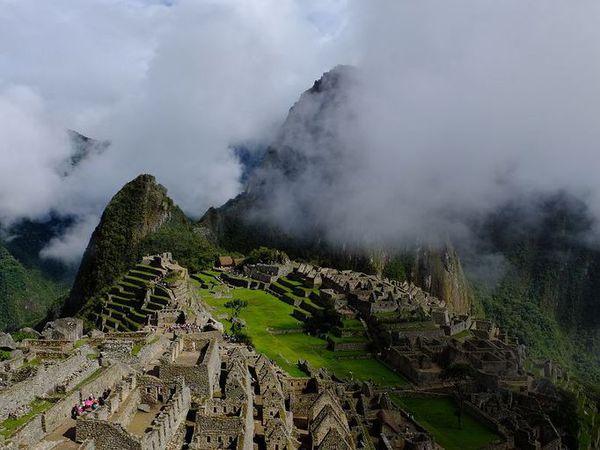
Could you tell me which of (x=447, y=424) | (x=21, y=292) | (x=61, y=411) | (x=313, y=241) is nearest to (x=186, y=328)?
(x=61, y=411)

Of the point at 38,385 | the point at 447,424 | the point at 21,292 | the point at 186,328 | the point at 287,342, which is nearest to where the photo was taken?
the point at 38,385

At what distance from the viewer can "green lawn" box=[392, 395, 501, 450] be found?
38.5m

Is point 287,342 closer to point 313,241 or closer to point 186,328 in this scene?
point 186,328

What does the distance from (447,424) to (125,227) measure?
285 ft

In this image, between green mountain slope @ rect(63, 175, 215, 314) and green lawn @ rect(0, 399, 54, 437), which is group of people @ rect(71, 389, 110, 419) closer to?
green lawn @ rect(0, 399, 54, 437)

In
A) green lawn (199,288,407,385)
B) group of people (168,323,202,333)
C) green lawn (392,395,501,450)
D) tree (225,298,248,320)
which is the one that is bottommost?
green lawn (392,395,501,450)

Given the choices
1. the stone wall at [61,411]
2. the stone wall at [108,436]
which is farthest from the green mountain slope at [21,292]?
the stone wall at [108,436]

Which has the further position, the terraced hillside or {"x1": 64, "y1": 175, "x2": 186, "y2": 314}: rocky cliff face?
{"x1": 64, "y1": 175, "x2": 186, "y2": 314}: rocky cliff face

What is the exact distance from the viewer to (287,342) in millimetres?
55781

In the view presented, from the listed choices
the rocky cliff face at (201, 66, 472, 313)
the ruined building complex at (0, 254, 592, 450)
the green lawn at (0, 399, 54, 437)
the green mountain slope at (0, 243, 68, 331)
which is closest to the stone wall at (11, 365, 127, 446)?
the ruined building complex at (0, 254, 592, 450)

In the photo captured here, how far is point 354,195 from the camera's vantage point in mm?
195375

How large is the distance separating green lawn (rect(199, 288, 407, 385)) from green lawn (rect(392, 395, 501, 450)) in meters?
3.71

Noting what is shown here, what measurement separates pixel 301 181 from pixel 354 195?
17840mm

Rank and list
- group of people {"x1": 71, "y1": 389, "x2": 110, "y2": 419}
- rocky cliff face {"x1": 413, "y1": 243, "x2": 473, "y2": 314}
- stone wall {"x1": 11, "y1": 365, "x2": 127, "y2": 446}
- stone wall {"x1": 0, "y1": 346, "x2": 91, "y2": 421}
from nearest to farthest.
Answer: stone wall {"x1": 11, "y1": 365, "x2": 127, "y2": 446} < stone wall {"x1": 0, "y1": 346, "x2": 91, "y2": 421} < group of people {"x1": 71, "y1": 389, "x2": 110, "y2": 419} < rocky cliff face {"x1": 413, "y1": 243, "x2": 473, "y2": 314}
